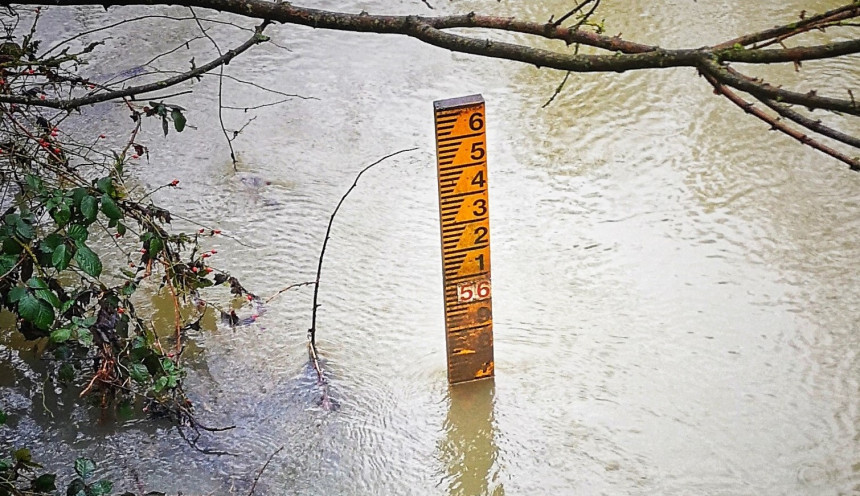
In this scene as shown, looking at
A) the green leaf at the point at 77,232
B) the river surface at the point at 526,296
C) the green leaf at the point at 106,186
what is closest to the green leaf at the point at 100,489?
the river surface at the point at 526,296

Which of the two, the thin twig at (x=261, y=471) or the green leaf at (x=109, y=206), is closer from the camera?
the green leaf at (x=109, y=206)

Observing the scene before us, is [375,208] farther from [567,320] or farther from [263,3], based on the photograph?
[263,3]

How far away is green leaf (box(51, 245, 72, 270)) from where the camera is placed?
83.4 inches

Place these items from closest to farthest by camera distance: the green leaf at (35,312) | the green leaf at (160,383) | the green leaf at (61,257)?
1. the green leaf at (35,312)
2. the green leaf at (61,257)
3. the green leaf at (160,383)

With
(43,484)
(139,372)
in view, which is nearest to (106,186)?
(139,372)

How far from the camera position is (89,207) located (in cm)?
218

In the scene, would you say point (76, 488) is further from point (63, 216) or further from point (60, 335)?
point (63, 216)

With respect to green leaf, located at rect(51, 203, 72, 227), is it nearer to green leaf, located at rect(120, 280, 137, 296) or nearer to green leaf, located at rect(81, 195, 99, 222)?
green leaf, located at rect(81, 195, 99, 222)

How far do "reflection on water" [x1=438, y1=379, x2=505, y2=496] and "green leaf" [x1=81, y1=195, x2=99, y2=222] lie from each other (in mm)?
1150

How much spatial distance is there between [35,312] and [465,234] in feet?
4.05

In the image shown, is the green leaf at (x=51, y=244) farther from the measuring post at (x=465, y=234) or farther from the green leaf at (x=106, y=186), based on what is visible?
the measuring post at (x=465, y=234)

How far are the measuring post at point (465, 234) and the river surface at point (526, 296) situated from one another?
0.13m

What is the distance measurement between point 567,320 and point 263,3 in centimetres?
161

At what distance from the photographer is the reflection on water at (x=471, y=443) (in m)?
2.51
